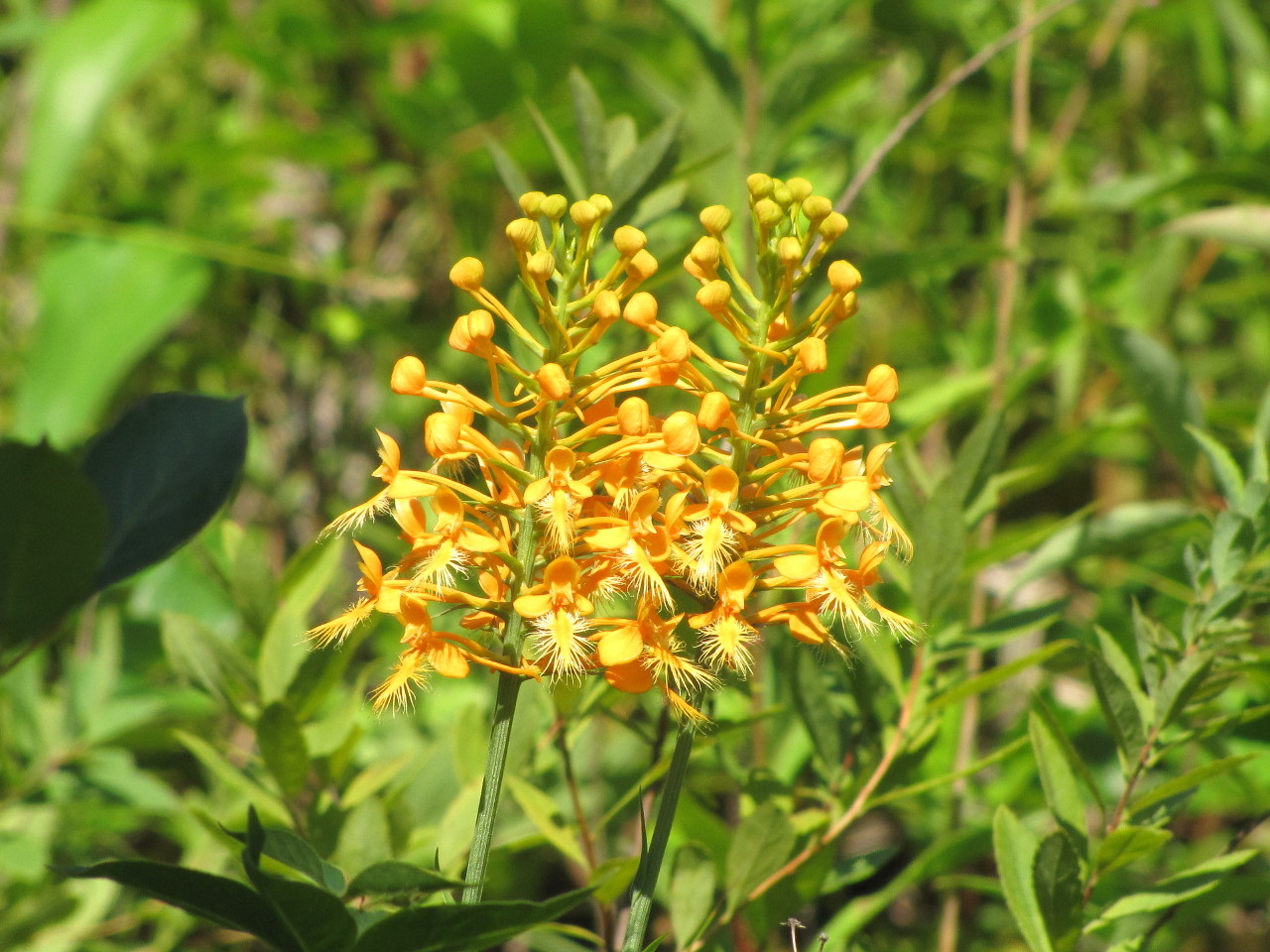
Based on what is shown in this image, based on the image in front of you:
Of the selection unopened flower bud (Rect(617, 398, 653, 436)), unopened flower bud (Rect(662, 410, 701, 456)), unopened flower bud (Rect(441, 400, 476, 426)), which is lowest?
unopened flower bud (Rect(662, 410, 701, 456))

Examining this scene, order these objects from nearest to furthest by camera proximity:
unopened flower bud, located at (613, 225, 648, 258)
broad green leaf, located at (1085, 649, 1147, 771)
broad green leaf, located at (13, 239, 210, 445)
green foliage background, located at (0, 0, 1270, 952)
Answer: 1. unopened flower bud, located at (613, 225, 648, 258)
2. broad green leaf, located at (1085, 649, 1147, 771)
3. green foliage background, located at (0, 0, 1270, 952)
4. broad green leaf, located at (13, 239, 210, 445)

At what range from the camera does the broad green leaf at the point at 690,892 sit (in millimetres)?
779

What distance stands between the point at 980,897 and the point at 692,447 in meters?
1.06

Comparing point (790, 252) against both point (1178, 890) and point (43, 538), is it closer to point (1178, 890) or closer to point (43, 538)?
point (43, 538)

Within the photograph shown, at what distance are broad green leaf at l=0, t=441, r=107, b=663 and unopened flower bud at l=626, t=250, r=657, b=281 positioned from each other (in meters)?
0.29

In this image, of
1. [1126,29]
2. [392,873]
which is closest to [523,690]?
[392,873]

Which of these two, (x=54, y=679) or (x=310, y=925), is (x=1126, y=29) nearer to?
(x=310, y=925)

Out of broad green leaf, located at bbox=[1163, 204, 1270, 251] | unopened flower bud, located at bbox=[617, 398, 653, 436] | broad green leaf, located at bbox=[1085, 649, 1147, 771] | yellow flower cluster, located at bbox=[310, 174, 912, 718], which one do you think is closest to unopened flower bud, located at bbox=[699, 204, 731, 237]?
yellow flower cluster, located at bbox=[310, 174, 912, 718]

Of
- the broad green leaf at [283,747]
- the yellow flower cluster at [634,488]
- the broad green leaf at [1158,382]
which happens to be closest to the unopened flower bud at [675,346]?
the yellow flower cluster at [634,488]

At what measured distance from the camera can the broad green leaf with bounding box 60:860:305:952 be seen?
0.53 m

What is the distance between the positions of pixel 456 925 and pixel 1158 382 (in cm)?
78

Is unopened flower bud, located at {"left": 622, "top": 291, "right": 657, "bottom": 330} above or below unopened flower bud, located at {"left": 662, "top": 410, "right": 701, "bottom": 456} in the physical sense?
above

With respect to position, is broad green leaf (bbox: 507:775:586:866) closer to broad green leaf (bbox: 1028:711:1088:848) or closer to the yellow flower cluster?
the yellow flower cluster

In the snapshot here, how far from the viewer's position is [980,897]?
1.44m
